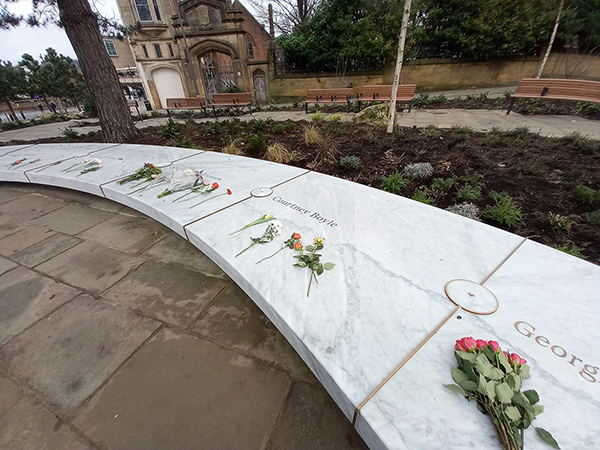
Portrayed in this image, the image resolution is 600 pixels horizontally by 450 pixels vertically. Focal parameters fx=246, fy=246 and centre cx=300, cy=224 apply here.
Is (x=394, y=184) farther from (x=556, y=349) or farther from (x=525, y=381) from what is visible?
(x=525, y=381)

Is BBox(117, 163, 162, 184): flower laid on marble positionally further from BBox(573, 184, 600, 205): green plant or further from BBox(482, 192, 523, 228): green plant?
BBox(573, 184, 600, 205): green plant

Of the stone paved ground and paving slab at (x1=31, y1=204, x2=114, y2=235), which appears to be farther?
paving slab at (x1=31, y1=204, x2=114, y2=235)

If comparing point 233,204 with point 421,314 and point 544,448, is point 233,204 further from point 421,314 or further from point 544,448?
point 544,448

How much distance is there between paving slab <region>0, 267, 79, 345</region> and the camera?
1.65 meters

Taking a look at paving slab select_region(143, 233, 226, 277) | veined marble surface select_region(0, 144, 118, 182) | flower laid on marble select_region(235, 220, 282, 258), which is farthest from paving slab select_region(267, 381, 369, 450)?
veined marble surface select_region(0, 144, 118, 182)

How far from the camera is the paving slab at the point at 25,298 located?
165cm

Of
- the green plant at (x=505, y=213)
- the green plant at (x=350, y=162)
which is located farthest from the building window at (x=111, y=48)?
the green plant at (x=505, y=213)

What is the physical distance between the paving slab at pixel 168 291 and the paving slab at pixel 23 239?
1468mm

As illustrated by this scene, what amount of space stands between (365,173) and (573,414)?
2.85 m

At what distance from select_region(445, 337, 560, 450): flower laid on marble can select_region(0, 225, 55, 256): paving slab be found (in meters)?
3.70

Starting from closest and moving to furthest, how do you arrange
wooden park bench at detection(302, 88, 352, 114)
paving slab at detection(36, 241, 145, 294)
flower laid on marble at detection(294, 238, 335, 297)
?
flower laid on marble at detection(294, 238, 335, 297) < paving slab at detection(36, 241, 145, 294) < wooden park bench at detection(302, 88, 352, 114)

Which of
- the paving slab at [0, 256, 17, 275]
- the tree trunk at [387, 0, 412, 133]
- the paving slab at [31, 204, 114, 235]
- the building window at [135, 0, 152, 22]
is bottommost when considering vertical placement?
the paving slab at [0, 256, 17, 275]

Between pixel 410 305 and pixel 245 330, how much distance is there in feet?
3.25

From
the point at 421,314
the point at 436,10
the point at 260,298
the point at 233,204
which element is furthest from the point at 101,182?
the point at 436,10
